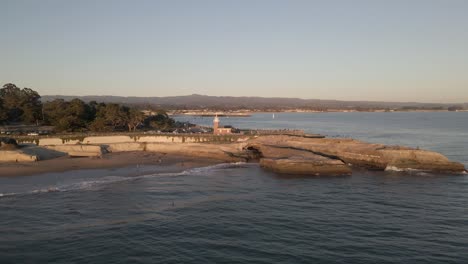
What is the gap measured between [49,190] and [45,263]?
14977 mm

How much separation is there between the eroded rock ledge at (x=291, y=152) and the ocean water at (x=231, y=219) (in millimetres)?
3456

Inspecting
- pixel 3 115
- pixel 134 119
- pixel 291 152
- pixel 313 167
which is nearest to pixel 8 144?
pixel 134 119

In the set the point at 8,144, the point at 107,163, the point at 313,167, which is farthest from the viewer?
the point at 8,144

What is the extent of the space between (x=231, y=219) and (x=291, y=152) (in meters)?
24.7

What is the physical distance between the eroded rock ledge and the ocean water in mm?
3456

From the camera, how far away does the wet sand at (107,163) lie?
40.2 metres

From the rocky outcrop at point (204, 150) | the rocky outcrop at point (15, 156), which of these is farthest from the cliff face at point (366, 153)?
the rocky outcrop at point (15, 156)

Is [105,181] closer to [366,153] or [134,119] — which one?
[366,153]

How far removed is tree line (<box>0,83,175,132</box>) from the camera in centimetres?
6481

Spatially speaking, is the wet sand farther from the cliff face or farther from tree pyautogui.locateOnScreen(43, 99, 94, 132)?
tree pyautogui.locateOnScreen(43, 99, 94, 132)

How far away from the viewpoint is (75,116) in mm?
65375

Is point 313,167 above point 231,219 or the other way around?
above

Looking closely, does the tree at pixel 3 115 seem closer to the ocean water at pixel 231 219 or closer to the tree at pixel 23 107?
the tree at pixel 23 107

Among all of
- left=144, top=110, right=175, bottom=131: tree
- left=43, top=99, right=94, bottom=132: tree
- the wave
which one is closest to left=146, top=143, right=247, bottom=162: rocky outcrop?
the wave
